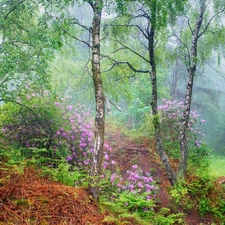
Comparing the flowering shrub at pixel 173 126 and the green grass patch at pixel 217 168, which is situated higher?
the flowering shrub at pixel 173 126

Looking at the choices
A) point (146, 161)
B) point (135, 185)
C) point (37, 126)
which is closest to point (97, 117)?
point (37, 126)

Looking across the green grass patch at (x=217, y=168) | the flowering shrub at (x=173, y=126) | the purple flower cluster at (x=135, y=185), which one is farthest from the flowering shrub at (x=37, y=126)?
the green grass patch at (x=217, y=168)

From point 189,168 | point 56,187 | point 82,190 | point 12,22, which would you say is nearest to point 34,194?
point 56,187

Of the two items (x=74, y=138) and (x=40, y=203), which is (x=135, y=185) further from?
(x=40, y=203)

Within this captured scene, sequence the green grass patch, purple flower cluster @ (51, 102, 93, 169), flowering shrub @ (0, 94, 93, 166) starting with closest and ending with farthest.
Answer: flowering shrub @ (0, 94, 93, 166), purple flower cluster @ (51, 102, 93, 169), the green grass patch

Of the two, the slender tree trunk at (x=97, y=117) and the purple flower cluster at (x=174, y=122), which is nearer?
the slender tree trunk at (x=97, y=117)

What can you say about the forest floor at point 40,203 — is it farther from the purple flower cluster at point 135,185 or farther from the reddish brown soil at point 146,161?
the reddish brown soil at point 146,161

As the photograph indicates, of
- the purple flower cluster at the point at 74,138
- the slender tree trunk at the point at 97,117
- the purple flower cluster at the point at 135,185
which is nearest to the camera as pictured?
the slender tree trunk at the point at 97,117

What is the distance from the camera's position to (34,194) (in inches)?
102

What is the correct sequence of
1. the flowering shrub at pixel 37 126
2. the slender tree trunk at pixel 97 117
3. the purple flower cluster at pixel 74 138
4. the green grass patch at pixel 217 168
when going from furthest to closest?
the green grass patch at pixel 217 168 < the purple flower cluster at pixel 74 138 < the flowering shrub at pixel 37 126 < the slender tree trunk at pixel 97 117

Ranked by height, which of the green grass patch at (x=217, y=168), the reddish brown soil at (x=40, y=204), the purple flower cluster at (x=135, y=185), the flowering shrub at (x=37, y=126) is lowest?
the green grass patch at (x=217, y=168)

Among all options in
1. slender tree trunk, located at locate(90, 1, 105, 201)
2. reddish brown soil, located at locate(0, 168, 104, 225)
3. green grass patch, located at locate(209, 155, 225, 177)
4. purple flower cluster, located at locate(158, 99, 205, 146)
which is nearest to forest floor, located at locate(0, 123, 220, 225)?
reddish brown soil, located at locate(0, 168, 104, 225)

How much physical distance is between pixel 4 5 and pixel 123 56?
831 centimetres

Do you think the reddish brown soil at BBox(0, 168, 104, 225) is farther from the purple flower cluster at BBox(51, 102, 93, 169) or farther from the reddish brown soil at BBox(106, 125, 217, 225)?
the reddish brown soil at BBox(106, 125, 217, 225)
